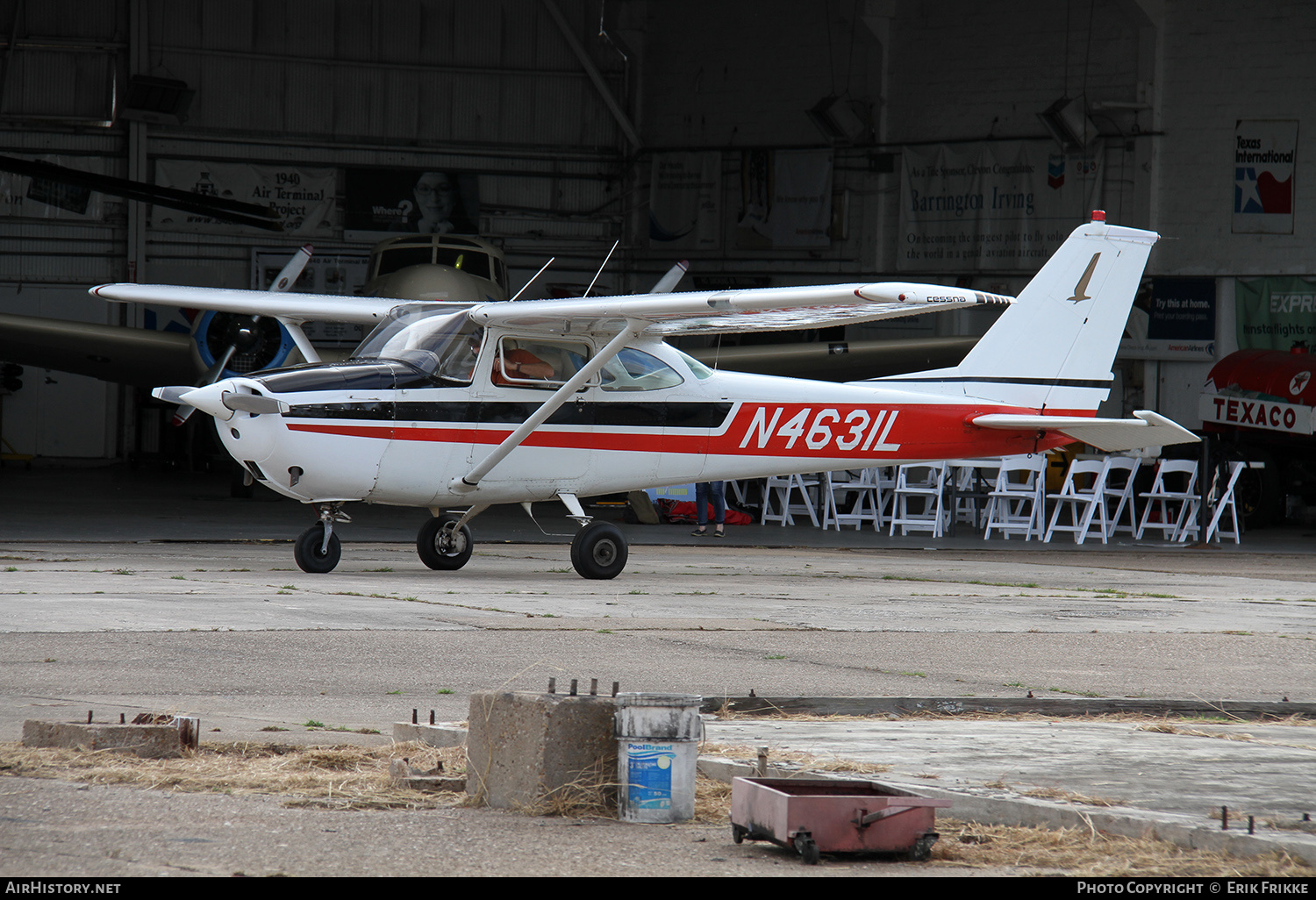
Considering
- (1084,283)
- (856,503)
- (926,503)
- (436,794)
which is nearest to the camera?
(436,794)

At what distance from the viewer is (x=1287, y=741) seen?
15.4ft

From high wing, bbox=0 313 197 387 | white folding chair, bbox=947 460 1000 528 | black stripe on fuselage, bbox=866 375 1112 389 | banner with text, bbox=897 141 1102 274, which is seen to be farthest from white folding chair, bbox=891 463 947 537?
high wing, bbox=0 313 197 387

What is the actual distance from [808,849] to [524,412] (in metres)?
7.68

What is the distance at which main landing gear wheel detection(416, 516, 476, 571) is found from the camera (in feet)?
36.5

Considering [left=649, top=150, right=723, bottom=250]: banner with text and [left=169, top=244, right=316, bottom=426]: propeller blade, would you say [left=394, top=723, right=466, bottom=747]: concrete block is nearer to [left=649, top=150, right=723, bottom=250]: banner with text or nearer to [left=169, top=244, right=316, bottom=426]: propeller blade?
[left=169, top=244, right=316, bottom=426]: propeller blade

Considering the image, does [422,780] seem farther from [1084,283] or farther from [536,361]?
[1084,283]

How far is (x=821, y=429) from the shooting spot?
1170 cm

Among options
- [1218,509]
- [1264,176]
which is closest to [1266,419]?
[1218,509]

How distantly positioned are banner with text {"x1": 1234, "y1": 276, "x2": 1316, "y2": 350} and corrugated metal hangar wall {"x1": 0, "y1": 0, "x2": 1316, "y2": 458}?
8.90ft

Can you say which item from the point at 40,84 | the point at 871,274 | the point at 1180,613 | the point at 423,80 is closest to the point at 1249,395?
the point at 871,274

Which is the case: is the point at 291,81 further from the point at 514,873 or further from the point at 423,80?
the point at 514,873

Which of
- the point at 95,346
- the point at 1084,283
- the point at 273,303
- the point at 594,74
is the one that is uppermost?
the point at 594,74

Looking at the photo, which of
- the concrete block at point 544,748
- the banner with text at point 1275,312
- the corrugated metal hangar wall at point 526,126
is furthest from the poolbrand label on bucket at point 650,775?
the corrugated metal hangar wall at point 526,126

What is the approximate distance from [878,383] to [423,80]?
64.9 ft
